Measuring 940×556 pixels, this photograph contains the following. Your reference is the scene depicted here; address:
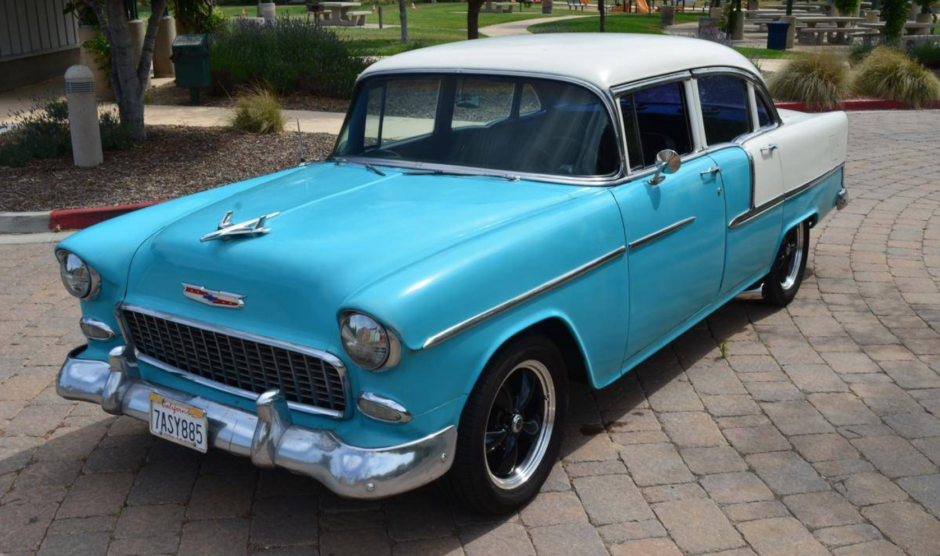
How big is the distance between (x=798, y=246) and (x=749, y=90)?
3.94 ft

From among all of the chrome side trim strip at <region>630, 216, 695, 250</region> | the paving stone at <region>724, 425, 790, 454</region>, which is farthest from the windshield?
the paving stone at <region>724, 425, 790, 454</region>

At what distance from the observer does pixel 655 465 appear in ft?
13.5

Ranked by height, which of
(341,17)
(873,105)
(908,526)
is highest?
(341,17)

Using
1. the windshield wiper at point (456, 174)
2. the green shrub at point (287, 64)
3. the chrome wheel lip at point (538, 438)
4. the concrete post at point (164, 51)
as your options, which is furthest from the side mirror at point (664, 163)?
the concrete post at point (164, 51)

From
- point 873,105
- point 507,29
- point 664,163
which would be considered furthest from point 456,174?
point 507,29

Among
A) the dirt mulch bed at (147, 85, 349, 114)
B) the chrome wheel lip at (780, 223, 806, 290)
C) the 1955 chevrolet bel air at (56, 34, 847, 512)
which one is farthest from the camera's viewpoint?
the dirt mulch bed at (147, 85, 349, 114)

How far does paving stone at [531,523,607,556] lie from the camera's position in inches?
137

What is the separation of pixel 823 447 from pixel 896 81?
1251 cm

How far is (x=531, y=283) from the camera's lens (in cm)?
358

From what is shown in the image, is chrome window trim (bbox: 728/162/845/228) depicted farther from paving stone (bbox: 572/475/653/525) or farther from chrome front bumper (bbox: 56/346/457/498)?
chrome front bumper (bbox: 56/346/457/498)

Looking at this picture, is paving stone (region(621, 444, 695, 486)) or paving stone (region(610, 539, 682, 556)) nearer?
paving stone (region(610, 539, 682, 556))

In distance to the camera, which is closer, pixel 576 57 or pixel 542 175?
pixel 542 175

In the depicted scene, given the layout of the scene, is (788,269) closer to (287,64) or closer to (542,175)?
(542,175)

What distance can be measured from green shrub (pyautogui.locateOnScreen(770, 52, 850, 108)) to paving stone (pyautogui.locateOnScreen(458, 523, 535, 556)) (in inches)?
481
